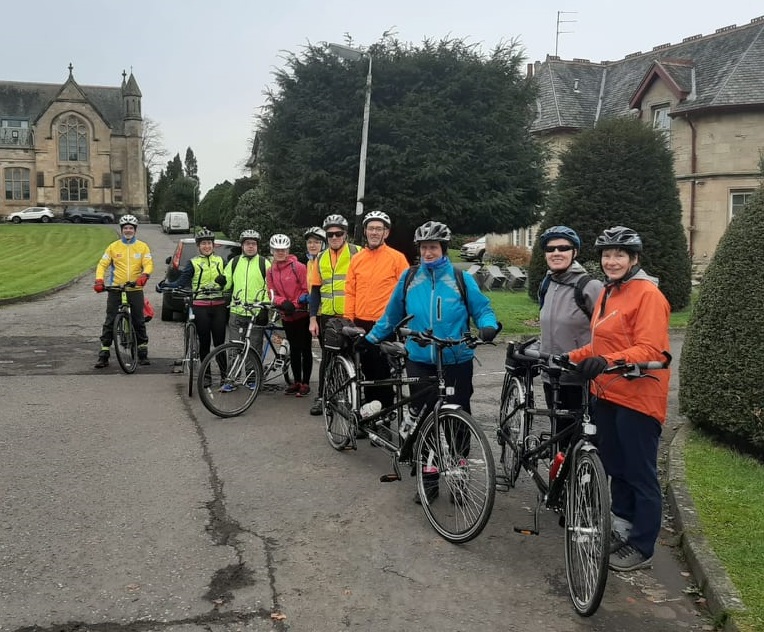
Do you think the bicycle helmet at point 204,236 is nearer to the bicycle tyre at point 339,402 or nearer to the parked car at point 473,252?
the bicycle tyre at point 339,402

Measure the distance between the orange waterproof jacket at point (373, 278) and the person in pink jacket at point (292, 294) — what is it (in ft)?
5.53

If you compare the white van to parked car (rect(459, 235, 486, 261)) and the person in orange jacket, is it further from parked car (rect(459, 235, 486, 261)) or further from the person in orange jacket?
the person in orange jacket

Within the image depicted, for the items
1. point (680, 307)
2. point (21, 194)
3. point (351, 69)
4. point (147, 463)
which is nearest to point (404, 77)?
point (351, 69)

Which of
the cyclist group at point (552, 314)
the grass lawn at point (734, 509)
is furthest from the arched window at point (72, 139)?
the grass lawn at point (734, 509)

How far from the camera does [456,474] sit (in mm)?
5125

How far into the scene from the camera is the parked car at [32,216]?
68.1 metres

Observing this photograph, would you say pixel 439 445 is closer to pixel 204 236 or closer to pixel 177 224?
pixel 204 236

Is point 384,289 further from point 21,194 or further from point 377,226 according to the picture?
point 21,194

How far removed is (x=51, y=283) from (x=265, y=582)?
2143 cm

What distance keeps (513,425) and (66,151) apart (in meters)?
82.1

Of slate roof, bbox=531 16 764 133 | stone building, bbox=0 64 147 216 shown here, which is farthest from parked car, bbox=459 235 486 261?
stone building, bbox=0 64 147 216

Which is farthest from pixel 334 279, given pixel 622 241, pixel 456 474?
pixel 622 241

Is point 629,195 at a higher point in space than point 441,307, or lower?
higher

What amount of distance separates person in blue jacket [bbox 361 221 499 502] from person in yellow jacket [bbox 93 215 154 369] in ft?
20.0
